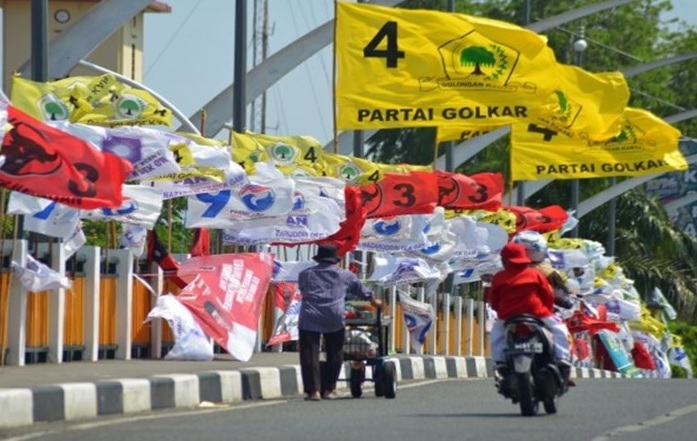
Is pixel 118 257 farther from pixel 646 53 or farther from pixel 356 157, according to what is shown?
pixel 646 53

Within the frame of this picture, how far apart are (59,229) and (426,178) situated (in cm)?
1232

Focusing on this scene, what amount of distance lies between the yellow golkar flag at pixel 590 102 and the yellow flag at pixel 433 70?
4784 millimetres

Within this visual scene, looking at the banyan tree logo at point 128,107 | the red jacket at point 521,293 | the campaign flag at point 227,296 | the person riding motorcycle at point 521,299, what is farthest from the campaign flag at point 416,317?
the red jacket at point 521,293

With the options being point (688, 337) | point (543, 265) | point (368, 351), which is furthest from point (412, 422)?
point (688, 337)

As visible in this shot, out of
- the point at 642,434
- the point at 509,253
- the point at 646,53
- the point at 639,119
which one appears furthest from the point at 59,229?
the point at 646,53

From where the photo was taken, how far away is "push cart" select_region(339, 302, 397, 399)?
68.6 ft

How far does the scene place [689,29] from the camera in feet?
308

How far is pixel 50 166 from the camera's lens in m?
18.2

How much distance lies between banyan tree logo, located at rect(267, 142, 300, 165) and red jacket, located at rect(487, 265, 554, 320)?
41.4 feet

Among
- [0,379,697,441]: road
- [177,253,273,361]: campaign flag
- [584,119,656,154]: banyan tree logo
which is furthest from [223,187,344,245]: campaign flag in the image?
[584,119,656,154]: banyan tree logo

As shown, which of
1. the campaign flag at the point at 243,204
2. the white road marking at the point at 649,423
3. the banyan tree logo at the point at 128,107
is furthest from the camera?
the campaign flag at the point at 243,204

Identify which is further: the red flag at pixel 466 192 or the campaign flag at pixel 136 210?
the red flag at pixel 466 192

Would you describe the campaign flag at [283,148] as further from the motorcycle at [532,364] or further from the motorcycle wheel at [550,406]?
the motorcycle wheel at [550,406]

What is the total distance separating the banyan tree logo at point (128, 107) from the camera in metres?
24.4
